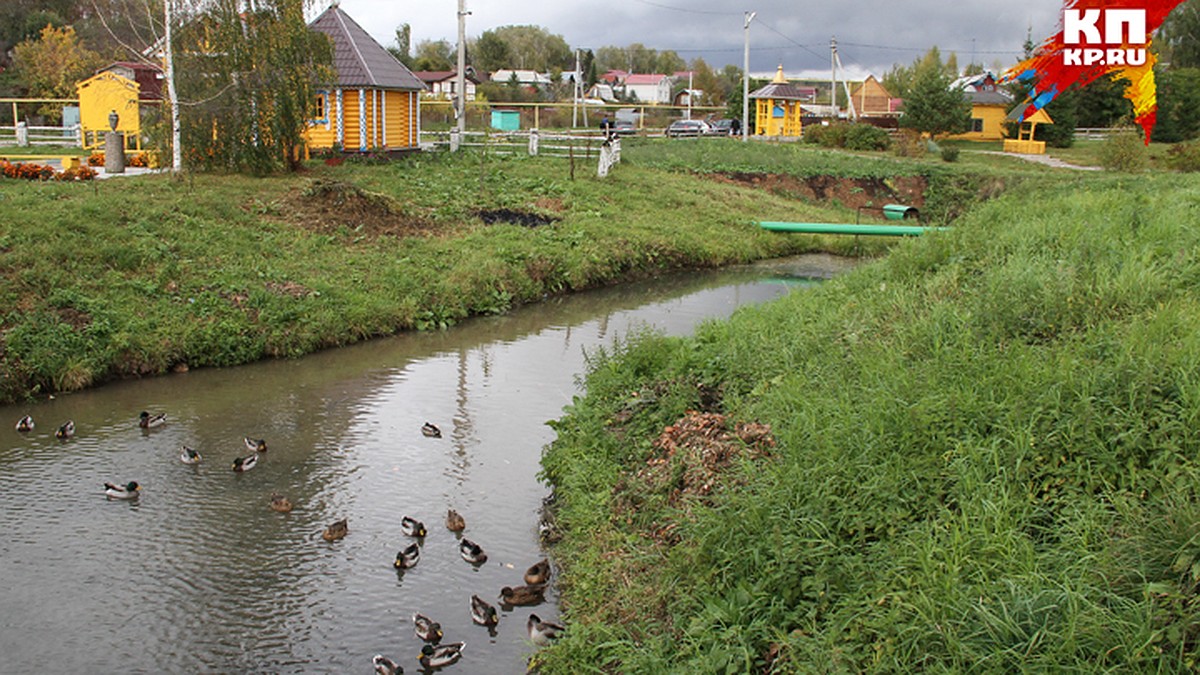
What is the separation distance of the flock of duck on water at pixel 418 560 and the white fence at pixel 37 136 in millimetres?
26457

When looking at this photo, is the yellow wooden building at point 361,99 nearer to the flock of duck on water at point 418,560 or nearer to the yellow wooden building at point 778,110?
the flock of duck on water at point 418,560

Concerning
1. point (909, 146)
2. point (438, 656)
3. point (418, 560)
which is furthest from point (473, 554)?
point (909, 146)

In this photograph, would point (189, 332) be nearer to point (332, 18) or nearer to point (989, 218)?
point (989, 218)

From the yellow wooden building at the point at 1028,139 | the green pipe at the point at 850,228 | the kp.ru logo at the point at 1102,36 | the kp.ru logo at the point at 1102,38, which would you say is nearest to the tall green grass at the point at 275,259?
the green pipe at the point at 850,228

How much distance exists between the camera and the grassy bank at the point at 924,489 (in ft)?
16.4

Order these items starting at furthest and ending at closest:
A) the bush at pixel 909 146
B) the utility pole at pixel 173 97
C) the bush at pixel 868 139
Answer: the bush at pixel 868 139, the bush at pixel 909 146, the utility pole at pixel 173 97

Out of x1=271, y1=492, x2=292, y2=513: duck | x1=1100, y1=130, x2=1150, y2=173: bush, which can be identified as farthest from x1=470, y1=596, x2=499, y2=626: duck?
x1=1100, y1=130, x2=1150, y2=173: bush

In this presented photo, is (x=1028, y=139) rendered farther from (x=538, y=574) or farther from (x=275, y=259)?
(x=538, y=574)

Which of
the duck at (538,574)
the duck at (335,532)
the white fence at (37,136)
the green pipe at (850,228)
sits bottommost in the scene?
the duck at (538,574)

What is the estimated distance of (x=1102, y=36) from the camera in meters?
11.2

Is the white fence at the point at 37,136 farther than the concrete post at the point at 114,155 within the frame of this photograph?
Yes

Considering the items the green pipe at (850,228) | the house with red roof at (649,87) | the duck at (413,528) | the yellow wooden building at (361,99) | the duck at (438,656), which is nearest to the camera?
the duck at (438,656)

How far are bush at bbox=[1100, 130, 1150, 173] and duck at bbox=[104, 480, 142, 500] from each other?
112 ft

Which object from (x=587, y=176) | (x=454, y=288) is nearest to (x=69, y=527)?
(x=454, y=288)
